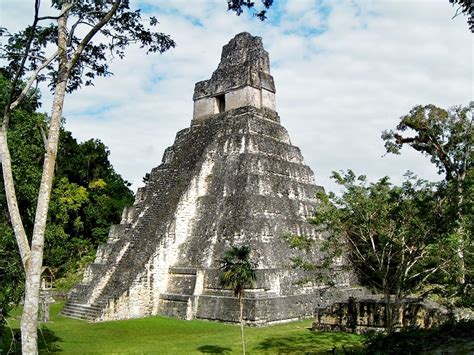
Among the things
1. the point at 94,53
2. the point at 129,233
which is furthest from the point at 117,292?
the point at 94,53

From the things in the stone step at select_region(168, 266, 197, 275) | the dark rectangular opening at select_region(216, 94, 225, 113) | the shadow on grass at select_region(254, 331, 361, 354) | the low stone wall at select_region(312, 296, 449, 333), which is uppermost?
the dark rectangular opening at select_region(216, 94, 225, 113)

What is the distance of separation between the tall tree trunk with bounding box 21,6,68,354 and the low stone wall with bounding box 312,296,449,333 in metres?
8.29

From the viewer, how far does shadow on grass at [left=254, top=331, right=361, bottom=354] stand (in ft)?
33.2

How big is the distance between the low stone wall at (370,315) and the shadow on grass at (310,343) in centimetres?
55

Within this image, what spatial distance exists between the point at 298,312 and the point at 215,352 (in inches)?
205

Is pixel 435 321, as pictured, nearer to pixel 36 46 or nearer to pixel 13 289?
pixel 13 289

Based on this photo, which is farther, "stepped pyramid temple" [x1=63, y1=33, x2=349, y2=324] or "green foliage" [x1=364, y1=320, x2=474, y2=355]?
"stepped pyramid temple" [x1=63, y1=33, x2=349, y2=324]

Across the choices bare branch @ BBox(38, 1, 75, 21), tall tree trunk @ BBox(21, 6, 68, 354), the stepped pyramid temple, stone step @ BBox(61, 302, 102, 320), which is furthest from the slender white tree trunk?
stone step @ BBox(61, 302, 102, 320)

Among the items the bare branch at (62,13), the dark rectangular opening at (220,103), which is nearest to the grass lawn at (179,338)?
the bare branch at (62,13)

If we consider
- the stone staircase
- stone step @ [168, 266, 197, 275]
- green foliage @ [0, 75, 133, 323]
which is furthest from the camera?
green foliage @ [0, 75, 133, 323]

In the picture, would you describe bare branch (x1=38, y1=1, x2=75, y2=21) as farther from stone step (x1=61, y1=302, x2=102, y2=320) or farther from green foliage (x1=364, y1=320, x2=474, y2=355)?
stone step (x1=61, y1=302, x2=102, y2=320)

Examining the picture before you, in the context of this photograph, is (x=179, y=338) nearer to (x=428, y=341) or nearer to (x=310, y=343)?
(x=310, y=343)

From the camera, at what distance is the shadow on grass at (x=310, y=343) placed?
10.1 m

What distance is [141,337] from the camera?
1251 centimetres
